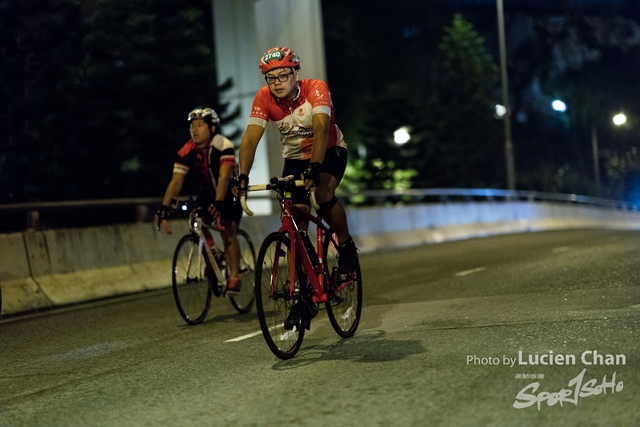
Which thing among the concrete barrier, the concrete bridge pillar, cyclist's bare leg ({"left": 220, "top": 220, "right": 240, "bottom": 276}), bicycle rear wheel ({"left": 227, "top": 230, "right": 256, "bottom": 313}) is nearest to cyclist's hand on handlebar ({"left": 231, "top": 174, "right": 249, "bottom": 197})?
cyclist's bare leg ({"left": 220, "top": 220, "right": 240, "bottom": 276})

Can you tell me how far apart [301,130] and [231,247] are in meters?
2.78

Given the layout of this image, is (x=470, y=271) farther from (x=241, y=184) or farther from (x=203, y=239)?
(x=241, y=184)

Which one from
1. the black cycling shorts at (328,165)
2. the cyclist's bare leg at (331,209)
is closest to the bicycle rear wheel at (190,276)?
the black cycling shorts at (328,165)

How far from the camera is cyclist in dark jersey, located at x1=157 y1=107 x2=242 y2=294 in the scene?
988 centimetres

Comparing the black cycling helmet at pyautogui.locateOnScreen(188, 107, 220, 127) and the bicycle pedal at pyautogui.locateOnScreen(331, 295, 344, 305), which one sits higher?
the black cycling helmet at pyautogui.locateOnScreen(188, 107, 220, 127)

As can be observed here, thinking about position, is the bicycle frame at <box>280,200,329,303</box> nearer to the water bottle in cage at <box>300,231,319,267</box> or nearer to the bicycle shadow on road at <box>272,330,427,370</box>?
the water bottle in cage at <box>300,231,319,267</box>

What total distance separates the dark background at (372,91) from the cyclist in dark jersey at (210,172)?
843 cm

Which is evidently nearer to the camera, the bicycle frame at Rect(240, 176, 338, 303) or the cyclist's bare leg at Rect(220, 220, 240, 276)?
the bicycle frame at Rect(240, 176, 338, 303)

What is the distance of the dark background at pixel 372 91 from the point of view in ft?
64.2

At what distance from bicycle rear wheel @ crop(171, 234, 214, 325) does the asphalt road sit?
0.26m

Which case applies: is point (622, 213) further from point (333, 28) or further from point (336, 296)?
point (336, 296)

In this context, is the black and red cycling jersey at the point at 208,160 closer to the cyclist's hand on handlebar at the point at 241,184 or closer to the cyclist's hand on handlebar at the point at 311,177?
the cyclist's hand on handlebar at the point at 241,184

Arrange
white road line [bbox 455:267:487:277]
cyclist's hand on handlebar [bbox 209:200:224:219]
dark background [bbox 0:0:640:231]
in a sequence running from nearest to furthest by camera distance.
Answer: cyclist's hand on handlebar [bbox 209:200:224:219] < white road line [bbox 455:267:487:277] < dark background [bbox 0:0:640:231]

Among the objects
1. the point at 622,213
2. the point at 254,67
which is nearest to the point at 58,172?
the point at 254,67
